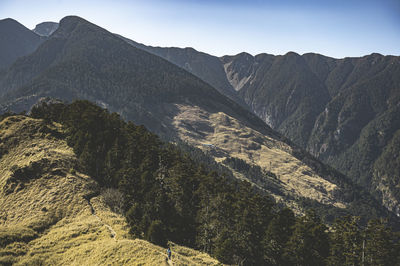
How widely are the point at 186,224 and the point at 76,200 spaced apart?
23208 millimetres

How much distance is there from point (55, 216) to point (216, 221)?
30874 millimetres

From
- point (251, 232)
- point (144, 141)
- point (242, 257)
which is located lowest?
point (242, 257)

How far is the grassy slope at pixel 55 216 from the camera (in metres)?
44.0

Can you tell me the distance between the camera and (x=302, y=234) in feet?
201

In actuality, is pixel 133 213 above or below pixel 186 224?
above

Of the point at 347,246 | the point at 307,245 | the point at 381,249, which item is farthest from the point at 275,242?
the point at 381,249

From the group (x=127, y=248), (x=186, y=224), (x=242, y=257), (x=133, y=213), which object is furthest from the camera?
(x=186, y=224)

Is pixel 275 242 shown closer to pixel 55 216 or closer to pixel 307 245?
pixel 307 245

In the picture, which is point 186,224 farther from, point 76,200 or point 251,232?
point 76,200

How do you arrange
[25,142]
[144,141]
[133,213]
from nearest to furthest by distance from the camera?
[133,213]
[25,142]
[144,141]

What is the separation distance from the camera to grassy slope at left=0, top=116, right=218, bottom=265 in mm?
43969

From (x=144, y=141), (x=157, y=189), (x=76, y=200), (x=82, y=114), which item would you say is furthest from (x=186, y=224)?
(x=82, y=114)

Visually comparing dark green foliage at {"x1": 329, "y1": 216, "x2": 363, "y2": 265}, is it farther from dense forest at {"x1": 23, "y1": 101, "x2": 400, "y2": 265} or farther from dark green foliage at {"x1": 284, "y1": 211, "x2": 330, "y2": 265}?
dark green foliage at {"x1": 284, "y1": 211, "x2": 330, "y2": 265}

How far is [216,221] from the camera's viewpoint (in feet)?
211
